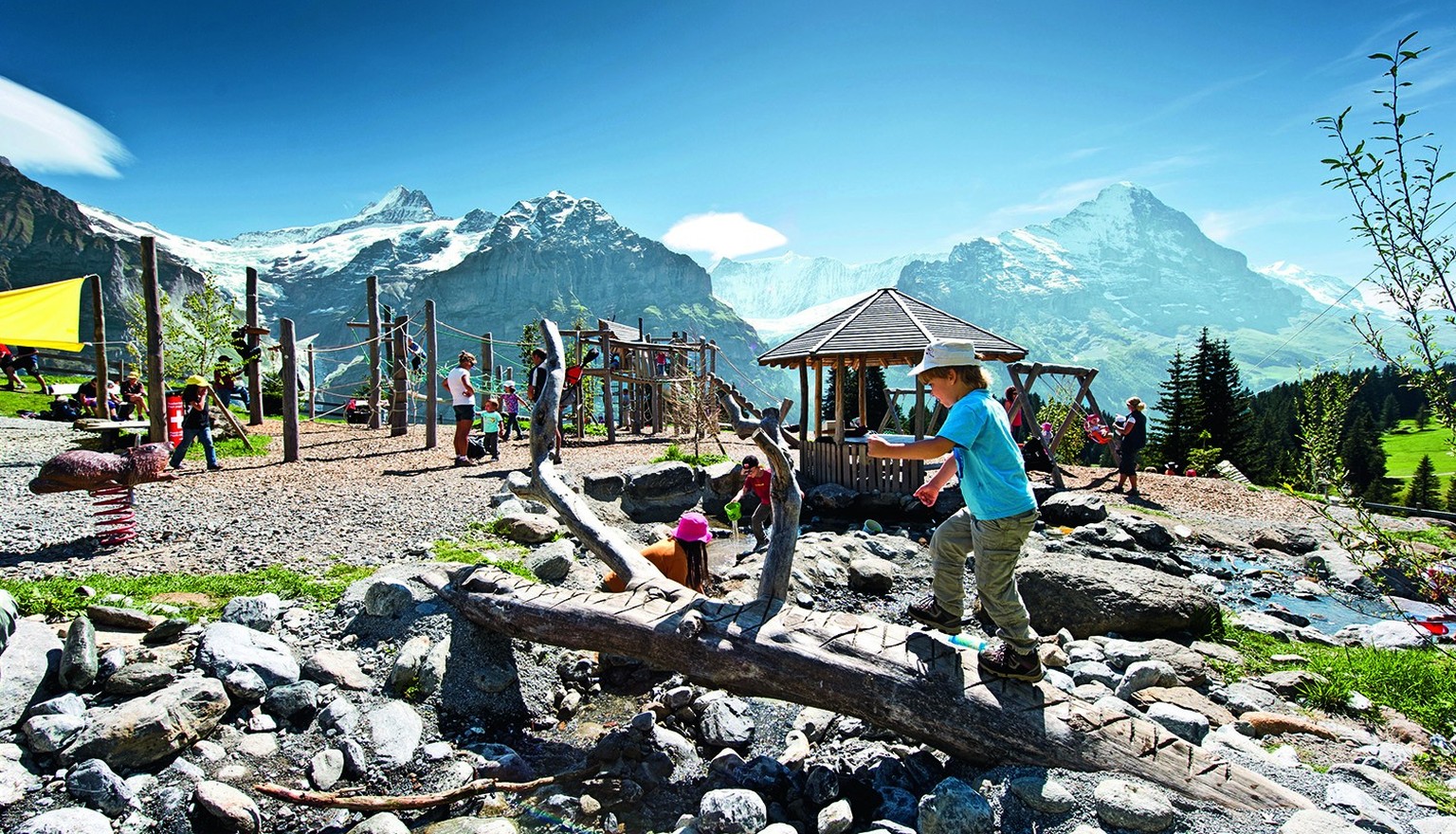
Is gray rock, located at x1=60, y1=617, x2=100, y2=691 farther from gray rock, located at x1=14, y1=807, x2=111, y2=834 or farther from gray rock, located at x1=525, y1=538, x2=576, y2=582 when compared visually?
gray rock, located at x1=525, y1=538, x2=576, y2=582

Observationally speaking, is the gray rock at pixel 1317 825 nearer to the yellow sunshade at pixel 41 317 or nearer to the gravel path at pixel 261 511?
the gravel path at pixel 261 511

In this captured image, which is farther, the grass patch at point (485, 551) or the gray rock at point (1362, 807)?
the grass patch at point (485, 551)

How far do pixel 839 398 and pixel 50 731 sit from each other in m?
13.3

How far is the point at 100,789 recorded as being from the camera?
11.3 ft

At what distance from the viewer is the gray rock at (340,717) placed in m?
4.27

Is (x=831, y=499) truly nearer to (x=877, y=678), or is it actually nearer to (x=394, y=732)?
(x=877, y=678)

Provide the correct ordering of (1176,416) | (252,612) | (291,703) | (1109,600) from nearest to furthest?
1. (291,703)
2. (252,612)
3. (1109,600)
4. (1176,416)

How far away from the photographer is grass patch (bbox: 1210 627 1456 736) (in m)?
4.61

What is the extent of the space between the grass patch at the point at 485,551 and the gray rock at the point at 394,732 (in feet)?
6.76

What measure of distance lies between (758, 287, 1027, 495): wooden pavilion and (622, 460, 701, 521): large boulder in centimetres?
325

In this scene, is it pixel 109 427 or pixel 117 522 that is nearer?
pixel 117 522

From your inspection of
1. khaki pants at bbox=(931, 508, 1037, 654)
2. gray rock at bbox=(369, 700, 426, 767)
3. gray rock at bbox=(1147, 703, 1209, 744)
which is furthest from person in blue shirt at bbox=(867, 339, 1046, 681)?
gray rock at bbox=(369, 700, 426, 767)

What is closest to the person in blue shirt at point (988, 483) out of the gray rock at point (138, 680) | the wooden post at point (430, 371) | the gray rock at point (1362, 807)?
the gray rock at point (1362, 807)

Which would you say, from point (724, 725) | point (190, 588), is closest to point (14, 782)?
point (190, 588)
